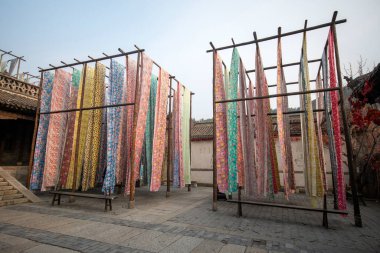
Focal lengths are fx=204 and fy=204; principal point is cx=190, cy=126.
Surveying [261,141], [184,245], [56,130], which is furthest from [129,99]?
[184,245]

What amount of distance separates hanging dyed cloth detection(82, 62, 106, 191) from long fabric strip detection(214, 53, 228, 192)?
3968 mm

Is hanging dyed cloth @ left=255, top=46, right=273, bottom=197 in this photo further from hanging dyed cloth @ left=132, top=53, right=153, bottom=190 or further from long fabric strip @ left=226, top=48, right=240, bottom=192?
hanging dyed cloth @ left=132, top=53, right=153, bottom=190

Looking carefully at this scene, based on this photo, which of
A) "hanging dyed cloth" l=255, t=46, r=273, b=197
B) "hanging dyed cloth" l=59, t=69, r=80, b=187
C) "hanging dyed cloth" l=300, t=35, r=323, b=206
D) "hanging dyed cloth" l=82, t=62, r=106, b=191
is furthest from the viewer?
"hanging dyed cloth" l=59, t=69, r=80, b=187

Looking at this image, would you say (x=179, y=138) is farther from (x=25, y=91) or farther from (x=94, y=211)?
(x=25, y=91)

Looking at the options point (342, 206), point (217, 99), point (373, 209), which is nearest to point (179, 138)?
point (217, 99)

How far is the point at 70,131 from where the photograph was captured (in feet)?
23.4

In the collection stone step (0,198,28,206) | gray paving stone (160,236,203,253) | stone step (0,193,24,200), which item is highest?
stone step (0,193,24,200)

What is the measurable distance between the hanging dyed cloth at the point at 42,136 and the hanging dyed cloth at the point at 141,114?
12.9 ft

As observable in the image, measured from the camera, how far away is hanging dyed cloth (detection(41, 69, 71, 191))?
23.0ft

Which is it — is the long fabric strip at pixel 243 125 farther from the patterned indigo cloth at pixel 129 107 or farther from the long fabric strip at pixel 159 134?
the patterned indigo cloth at pixel 129 107

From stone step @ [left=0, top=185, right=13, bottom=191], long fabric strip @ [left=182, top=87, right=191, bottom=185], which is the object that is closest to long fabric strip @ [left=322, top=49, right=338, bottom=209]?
long fabric strip @ [left=182, top=87, right=191, bottom=185]

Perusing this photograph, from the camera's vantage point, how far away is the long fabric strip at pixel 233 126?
550 centimetres

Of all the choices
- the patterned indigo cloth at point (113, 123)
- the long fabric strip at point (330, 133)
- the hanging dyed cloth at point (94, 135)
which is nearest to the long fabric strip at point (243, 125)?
the long fabric strip at point (330, 133)

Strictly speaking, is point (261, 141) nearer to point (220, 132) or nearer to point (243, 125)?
point (243, 125)
